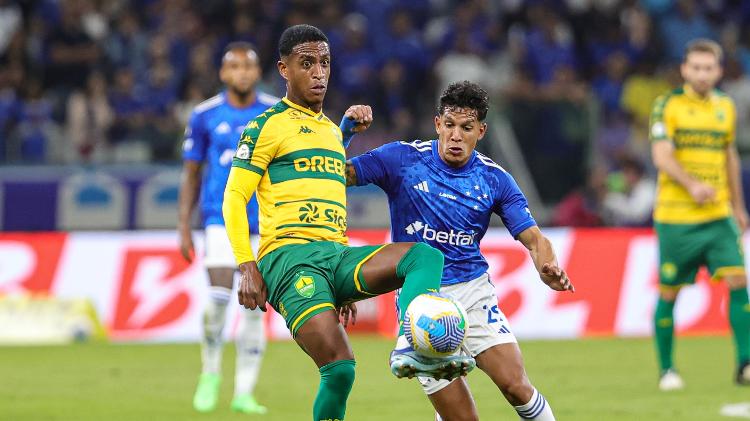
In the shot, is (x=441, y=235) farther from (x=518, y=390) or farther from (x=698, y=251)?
(x=698, y=251)

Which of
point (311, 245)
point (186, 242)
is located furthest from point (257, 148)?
point (186, 242)

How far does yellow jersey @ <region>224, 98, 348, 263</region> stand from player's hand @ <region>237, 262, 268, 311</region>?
15 cm

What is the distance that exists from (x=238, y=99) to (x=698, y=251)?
391 cm

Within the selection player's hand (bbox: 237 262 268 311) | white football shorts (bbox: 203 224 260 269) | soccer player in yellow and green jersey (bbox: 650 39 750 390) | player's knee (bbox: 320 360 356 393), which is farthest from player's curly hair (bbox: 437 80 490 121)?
soccer player in yellow and green jersey (bbox: 650 39 750 390)

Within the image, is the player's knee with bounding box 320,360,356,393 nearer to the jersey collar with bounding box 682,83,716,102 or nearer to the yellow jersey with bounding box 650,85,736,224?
the yellow jersey with bounding box 650,85,736,224

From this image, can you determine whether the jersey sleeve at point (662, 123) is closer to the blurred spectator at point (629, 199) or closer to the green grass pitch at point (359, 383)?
the green grass pitch at point (359, 383)

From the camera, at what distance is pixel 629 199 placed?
662 inches

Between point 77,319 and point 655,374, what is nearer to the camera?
point 655,374

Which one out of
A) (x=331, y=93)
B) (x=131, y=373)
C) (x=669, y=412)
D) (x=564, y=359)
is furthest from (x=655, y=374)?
(x=331, y=93)

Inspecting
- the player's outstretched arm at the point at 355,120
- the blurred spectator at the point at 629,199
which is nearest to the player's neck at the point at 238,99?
the player's outstretched arm at the point at 355,120

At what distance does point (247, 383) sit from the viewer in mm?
9398

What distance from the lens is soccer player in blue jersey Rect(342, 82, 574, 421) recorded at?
6625mm

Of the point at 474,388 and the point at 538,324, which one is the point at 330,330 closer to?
the point at 474,388

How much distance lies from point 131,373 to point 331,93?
6.55m
